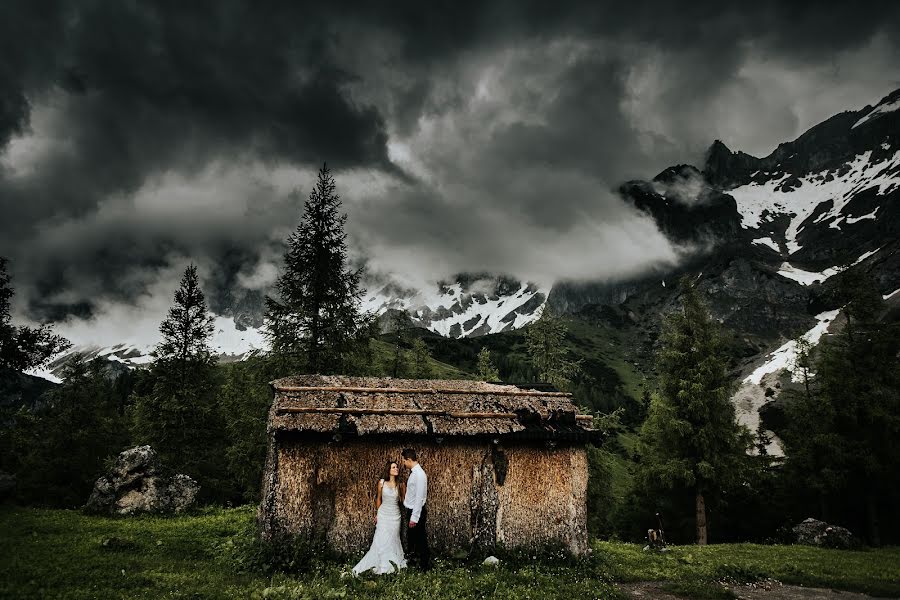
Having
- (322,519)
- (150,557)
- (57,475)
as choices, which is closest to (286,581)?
(322,519)

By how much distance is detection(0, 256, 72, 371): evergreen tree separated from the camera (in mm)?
20031

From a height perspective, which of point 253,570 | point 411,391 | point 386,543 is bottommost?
point 253,570

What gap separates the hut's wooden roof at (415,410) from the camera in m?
11.3

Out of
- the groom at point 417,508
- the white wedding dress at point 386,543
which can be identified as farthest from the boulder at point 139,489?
the groom at point 417,508

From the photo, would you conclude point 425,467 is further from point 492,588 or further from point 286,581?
point 286,581

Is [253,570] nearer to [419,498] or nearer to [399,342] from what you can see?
[419,498]

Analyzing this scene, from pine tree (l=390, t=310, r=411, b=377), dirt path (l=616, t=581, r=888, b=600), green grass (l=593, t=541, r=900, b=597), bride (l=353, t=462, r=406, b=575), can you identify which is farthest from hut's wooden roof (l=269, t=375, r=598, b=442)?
pine tree (l=390, t=310, r=411, b=377)

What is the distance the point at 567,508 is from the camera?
12.5m

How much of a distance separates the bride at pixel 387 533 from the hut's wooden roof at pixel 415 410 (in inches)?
54.3

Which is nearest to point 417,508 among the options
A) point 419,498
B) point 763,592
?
point 419,498

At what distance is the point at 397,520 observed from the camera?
34.6 ft

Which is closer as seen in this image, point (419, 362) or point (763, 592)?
point (763, 592)

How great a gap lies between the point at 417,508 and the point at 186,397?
19.2 m

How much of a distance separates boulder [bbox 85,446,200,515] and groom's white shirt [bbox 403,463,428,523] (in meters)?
12.1
